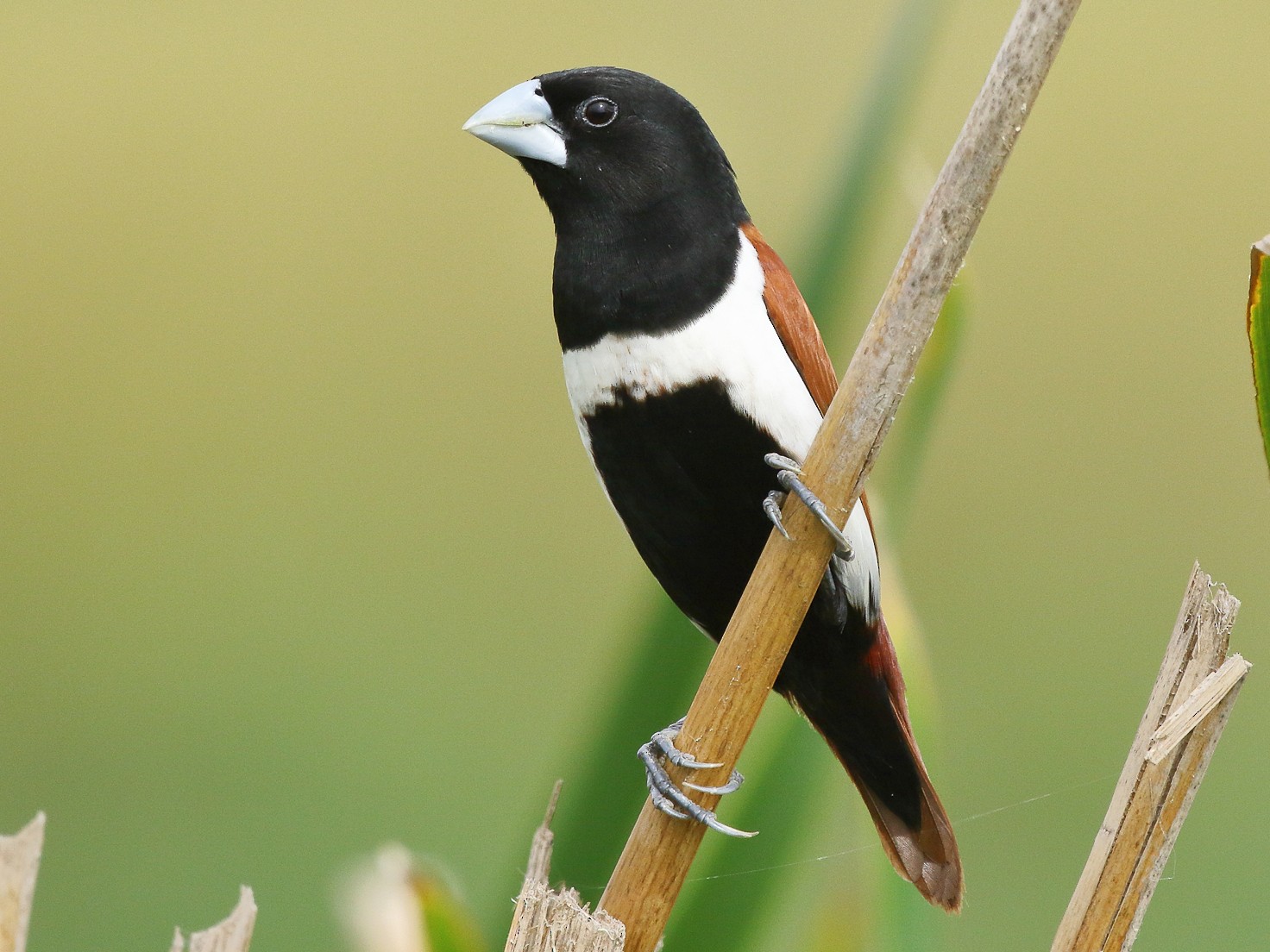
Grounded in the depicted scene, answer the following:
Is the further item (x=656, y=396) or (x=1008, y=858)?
(x=1008, y=858)

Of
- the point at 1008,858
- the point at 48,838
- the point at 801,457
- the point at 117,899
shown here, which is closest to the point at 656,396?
the point at 801,457

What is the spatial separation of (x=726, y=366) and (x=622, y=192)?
17cm

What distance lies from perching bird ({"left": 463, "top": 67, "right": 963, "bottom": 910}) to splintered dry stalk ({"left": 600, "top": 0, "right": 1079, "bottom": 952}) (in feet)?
0.30

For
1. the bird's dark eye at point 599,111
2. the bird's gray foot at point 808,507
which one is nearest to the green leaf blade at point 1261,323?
the bird's gray foot at point 808,507

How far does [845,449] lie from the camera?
0.63 meters

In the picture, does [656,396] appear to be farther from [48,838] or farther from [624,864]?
[48,838]

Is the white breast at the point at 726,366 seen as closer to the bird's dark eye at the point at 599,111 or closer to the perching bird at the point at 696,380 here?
the perching bird at the point at 696,380

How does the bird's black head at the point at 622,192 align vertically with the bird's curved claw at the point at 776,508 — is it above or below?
above

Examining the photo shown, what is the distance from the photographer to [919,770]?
0.88 metres

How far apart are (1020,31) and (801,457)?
1.12ft

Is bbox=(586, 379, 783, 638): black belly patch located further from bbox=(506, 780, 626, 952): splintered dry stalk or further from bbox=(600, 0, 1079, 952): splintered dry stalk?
bbox=(506, 780, 626, 952): splintered dry stalk

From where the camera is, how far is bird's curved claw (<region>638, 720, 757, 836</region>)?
0.67 m

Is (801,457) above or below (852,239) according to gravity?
below

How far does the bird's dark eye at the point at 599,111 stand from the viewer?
89cm
